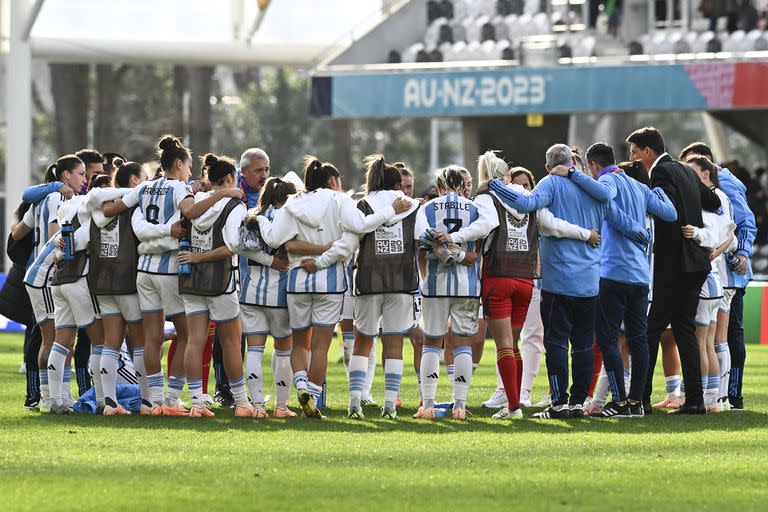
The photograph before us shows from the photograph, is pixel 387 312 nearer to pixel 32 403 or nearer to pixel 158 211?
pixel 158 211

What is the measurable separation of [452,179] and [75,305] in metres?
2.92

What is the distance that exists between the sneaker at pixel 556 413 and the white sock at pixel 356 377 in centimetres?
133

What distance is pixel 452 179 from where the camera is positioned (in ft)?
35.0

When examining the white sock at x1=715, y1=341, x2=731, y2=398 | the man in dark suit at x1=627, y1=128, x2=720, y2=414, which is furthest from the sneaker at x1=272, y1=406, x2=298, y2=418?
the white sock at x1=715, y1=341, x2=731, y2=398

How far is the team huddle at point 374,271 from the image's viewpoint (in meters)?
10.5

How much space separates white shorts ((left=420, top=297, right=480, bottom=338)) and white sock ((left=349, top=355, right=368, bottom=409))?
20.6 inches

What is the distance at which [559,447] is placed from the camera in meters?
9.12

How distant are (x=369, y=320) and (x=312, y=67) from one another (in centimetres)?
2090

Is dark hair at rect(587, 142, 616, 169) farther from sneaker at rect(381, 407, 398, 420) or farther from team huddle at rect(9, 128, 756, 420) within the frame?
sneaker at rect(381, 407, 398, 420)

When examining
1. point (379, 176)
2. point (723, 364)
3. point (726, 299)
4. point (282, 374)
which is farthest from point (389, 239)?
point (723, 364)

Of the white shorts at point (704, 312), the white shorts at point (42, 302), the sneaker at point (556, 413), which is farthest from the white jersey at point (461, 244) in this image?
the white shorts at point (42, 302)

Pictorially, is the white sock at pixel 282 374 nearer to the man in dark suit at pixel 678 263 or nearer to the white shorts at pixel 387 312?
the white shorts at pixel 387 312

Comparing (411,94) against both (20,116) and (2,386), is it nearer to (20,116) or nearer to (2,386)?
(20,116)

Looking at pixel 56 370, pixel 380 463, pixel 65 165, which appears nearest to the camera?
pixel 380 463
